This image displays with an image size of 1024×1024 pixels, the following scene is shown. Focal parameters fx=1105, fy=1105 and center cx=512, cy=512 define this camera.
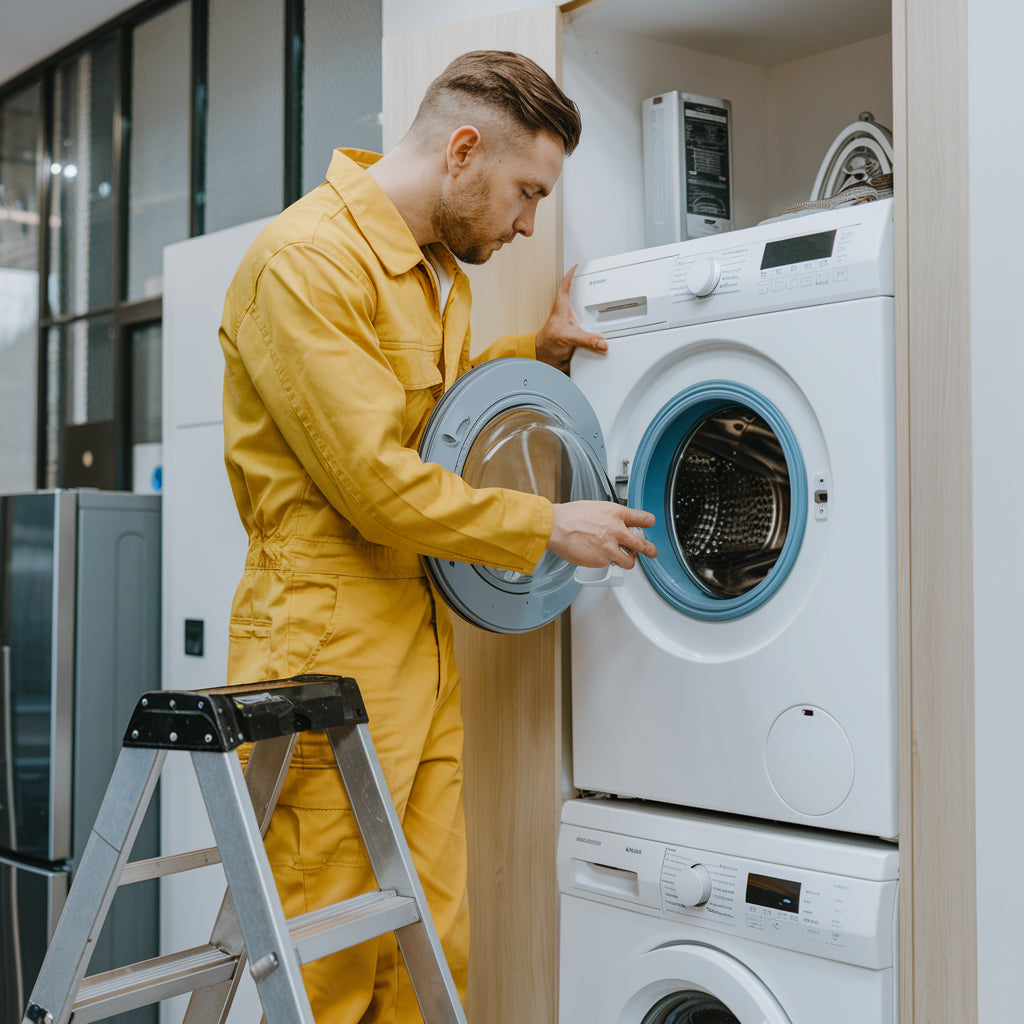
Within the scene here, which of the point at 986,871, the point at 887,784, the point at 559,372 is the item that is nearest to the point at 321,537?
the point at 559,372

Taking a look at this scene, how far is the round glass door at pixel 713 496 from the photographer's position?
175cm

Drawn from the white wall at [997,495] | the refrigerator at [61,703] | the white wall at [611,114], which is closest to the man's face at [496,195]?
the white wall at [611,114]

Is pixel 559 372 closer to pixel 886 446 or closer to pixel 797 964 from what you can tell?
pixel 886 446

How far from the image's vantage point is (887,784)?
1.49 m

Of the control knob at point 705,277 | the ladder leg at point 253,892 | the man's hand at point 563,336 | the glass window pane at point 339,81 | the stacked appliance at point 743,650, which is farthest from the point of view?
the glass window pane at point 339,81

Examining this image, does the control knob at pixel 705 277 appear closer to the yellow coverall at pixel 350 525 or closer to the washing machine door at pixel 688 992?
the yellow coverall at pixel 350 525

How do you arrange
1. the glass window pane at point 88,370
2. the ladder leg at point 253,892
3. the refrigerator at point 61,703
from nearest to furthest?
1. the ladder leg at point 253,892
2. the refrigerator at point 61,703
3. the glass window pane at point 88,370

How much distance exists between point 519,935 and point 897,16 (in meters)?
1.58

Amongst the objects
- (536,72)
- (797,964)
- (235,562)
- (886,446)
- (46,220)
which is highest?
(46,220)

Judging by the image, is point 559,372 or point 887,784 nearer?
point 887,784

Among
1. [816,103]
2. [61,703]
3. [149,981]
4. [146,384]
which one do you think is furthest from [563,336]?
[146,384]

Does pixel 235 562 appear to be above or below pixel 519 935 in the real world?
above

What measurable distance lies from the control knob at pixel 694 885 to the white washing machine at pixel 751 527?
104mm

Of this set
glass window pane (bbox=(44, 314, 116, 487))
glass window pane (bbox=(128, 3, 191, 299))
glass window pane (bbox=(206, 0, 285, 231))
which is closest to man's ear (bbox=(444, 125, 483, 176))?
glass window pane (bbox=(206, 0, 285, 231))
